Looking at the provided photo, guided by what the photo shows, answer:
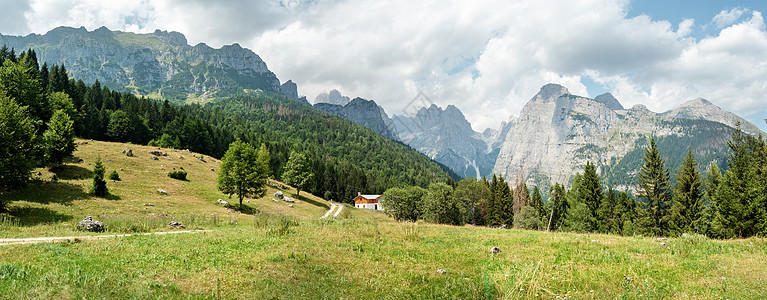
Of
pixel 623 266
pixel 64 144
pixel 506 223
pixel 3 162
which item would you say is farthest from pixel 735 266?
pixel 506 223

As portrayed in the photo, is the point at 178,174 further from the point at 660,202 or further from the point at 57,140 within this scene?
the point at 660,202

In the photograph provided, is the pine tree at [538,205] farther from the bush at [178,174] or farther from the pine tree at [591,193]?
the bush at [178,174]

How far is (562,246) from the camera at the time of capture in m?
18.5

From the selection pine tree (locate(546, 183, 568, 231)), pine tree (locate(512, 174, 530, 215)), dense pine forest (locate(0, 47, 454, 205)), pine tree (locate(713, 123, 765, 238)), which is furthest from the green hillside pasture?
pine tree (locate(512, 174, 530, 215))

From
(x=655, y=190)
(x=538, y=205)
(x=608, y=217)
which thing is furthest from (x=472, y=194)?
(x=655, y=190)

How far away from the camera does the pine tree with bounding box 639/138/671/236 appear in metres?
50.4

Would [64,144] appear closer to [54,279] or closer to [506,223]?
[54,279]

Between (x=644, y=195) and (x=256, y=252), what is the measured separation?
61946mm

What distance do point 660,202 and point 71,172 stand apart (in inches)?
3465

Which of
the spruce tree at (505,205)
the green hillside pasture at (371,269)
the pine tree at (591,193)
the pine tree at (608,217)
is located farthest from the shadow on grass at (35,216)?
the spruce tree at (505,205)

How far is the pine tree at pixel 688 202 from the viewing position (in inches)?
1726

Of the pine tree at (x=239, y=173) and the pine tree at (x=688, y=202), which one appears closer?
the pine tree at (x=688, y=202)

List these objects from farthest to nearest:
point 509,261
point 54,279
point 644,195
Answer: point 644,195 < point 509,261 < point 54,279

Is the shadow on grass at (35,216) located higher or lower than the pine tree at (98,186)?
lower
